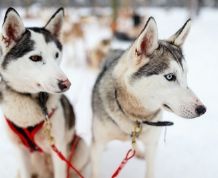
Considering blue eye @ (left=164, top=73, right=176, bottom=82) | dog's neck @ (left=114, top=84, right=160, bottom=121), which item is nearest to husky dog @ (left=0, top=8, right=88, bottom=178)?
dog's neck @ (left=114, top=84, right=160, bottom=121)

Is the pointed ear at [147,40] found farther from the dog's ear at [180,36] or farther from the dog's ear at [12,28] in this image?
the dog's ear at [12,28]

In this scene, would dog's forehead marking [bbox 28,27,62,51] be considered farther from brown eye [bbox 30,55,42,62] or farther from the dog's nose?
Result: the dog's nose

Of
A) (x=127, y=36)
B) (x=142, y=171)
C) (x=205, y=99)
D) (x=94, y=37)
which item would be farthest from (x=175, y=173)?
(x=94, y=37)

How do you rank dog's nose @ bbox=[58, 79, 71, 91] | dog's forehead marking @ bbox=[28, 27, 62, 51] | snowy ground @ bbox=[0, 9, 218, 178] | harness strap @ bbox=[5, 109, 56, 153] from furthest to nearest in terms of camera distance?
snowy ground @ bbox=[0, 9, 218, 178], harness strap @ bbox=[5, 109, 56, 153], dog's forehead marking @ bbox=[28, 27, 62, 51], dog's nose @ bbox=[58, 79, 71, 91]

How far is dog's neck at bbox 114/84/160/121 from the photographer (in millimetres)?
1810

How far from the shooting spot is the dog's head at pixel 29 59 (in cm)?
158

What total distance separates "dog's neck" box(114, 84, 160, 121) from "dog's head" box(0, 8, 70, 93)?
37cm

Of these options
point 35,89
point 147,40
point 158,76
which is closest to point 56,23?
point 35,89

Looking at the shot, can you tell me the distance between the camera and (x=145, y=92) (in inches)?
66.4

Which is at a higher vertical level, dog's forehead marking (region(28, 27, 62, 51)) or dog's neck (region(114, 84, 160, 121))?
dog's forehead marking (region(28, 27, 62, 51))

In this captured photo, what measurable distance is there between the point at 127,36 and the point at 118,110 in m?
6.14

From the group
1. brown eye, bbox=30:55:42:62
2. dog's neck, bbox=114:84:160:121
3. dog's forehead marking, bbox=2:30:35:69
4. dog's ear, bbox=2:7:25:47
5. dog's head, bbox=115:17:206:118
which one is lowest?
dog's neck, bbox=114:84:160:121

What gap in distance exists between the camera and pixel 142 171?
8.06 ft

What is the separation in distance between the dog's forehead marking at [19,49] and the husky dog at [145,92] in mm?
493
